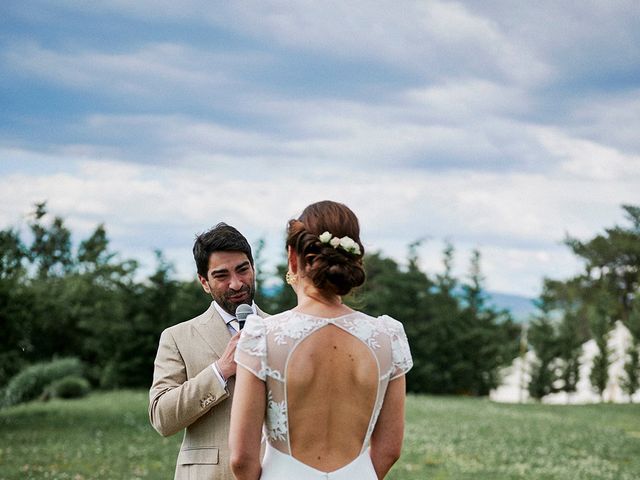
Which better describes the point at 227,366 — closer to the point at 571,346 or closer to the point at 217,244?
the point at 217,244

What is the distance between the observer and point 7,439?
16250 mm

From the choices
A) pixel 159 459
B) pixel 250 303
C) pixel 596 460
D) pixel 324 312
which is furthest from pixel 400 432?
pixel 596 460

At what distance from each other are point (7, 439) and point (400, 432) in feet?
48.2

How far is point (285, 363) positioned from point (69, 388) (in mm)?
29448

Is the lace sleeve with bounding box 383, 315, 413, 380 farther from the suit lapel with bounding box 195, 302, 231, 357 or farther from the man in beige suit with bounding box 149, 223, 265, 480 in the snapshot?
the suit lapel with bounding box 195, 302, 231, 357

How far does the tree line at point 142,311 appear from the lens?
19.1 meters

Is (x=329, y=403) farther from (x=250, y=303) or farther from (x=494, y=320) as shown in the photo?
(x=494, y=320)

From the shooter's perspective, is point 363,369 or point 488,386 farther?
point 488,386

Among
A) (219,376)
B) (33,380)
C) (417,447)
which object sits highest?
(219,376)

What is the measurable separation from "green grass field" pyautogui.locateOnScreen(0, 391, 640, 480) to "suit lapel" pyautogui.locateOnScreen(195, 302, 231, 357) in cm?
861

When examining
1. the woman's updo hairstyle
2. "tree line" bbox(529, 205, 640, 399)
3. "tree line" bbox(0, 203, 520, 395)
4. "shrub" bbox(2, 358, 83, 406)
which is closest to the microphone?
the woman's updo hairstyle

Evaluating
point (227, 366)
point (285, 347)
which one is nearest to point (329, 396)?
point (285, 347)

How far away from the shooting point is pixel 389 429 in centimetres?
330

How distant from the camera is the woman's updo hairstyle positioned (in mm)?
3076
